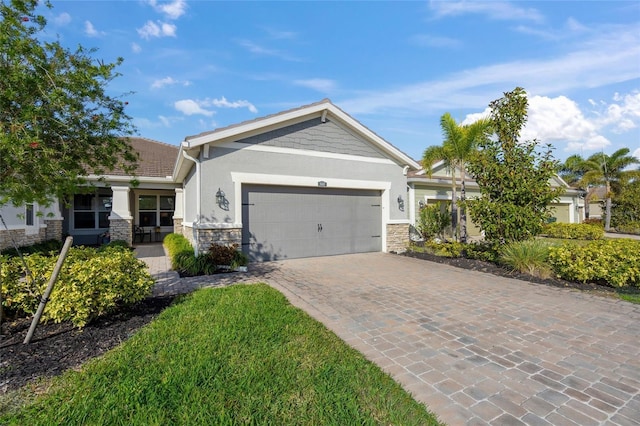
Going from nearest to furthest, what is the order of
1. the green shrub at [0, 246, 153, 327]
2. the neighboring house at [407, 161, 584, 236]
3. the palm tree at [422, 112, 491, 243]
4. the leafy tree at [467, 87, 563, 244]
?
the green shrub at [0, 246, 153, 327], the leafy tree at [467, 87, 563, 244], the palm tree at [422, 112, 491, 243], the neighboring house at [407, 161, 584, 236]

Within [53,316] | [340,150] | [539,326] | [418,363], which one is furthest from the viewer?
[340,150]

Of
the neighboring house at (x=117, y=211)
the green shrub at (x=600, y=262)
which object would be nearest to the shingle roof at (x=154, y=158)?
the neighboring house at (x=117, y=211)

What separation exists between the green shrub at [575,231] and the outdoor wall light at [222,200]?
18565 mm

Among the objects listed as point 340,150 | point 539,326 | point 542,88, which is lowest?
point 539,326

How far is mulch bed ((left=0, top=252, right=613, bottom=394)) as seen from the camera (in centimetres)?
310

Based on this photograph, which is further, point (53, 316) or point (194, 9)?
point (194, 9)

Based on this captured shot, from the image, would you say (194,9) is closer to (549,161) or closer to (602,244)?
(549,161)

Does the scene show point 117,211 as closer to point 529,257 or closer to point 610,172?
point 529,257

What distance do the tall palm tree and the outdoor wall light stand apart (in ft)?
93.5

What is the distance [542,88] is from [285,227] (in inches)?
388

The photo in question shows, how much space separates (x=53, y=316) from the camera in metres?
3.91

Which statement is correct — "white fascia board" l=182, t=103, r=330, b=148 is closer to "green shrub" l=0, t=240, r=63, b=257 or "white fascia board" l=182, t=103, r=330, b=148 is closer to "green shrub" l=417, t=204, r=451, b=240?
"green shrub" l=0, t=240, r=63, b=257

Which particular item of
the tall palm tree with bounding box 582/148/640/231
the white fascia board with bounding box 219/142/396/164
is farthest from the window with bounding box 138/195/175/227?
the tall palm tree with bounding box 582/148/640/231

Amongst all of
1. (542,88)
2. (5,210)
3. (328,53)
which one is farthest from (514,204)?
(5,210)
